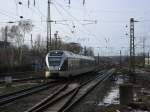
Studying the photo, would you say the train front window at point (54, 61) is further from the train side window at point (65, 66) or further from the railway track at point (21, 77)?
the railway track at point (21, 77)

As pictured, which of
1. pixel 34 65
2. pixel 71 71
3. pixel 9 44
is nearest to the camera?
pixel 71 71

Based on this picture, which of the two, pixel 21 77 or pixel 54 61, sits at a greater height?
pixel 54 61

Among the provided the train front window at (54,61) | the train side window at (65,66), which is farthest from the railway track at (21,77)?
the train side window at (65,66)

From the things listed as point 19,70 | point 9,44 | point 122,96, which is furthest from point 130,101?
point 9,44

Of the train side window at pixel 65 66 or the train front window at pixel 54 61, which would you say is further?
the train side window at pixel 65 66

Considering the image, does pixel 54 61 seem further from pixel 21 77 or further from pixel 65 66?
pixel 21 77

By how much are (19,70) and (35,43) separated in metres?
54.4

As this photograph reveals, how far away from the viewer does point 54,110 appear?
1678 cm

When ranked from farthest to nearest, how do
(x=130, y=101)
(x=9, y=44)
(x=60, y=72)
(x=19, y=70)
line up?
(x=9, y=44), (x=19, y=70), (x=60, y=72), (x=130, y=101)

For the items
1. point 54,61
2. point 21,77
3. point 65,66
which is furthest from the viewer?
point 21,77

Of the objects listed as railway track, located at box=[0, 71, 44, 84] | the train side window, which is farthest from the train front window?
railway track, located at box=[0, 71, 44, 84]

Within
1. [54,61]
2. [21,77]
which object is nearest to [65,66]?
[54,61]

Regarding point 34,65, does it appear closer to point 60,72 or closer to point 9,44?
point 60,72

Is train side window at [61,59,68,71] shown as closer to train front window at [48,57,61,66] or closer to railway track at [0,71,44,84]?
train front window at [48,57,61,66]
